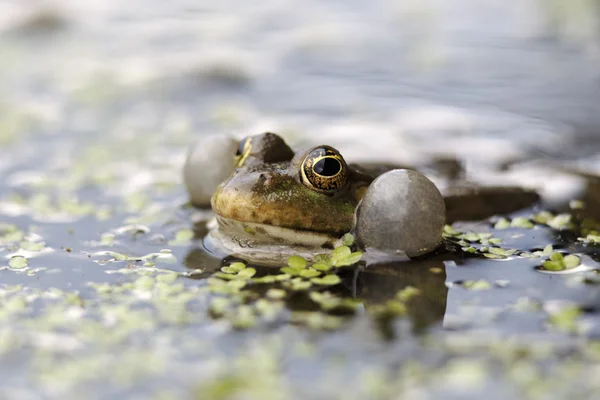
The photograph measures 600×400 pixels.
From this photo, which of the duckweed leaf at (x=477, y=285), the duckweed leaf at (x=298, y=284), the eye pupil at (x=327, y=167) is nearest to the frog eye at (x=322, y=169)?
the eye pupil at (x=327, y=167)

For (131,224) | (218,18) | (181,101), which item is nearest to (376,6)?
(218,18)

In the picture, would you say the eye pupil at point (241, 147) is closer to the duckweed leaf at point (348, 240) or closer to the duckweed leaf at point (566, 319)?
the duckweed leaf at point (348, 240)

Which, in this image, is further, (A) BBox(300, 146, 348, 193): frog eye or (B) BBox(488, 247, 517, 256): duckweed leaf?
(B) BBox(488, 247, 517, 256): duckweed leaf

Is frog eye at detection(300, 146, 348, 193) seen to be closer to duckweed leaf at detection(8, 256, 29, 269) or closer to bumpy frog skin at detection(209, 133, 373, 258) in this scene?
bumpy frog skin at detection(209, 133, 373, 258)

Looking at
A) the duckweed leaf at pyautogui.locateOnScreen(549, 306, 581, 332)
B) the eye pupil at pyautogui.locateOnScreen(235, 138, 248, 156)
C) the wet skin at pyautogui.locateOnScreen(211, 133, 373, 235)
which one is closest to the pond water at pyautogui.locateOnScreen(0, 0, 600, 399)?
the duckweed leaf at pyautogui.locateOnScreen(549, 306, 581, 332)

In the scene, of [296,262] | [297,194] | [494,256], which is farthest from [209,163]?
[494,256]

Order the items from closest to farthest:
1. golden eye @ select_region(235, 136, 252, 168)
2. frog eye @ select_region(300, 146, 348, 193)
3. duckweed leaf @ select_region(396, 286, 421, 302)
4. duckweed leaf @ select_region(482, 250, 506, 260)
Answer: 1. duckweed leaf @ select_region(396, 286, 421, 302)
2. frog eye @ select_region(300, 146, 348, 193)
3. duckweed leaf @ select_region(482, 250, 506, 260)
4. golden eye @ select_region(235, 136, 252, 168)

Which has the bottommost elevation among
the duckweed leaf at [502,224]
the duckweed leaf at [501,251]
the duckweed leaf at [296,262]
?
the duckweed leaf at [501,251]
